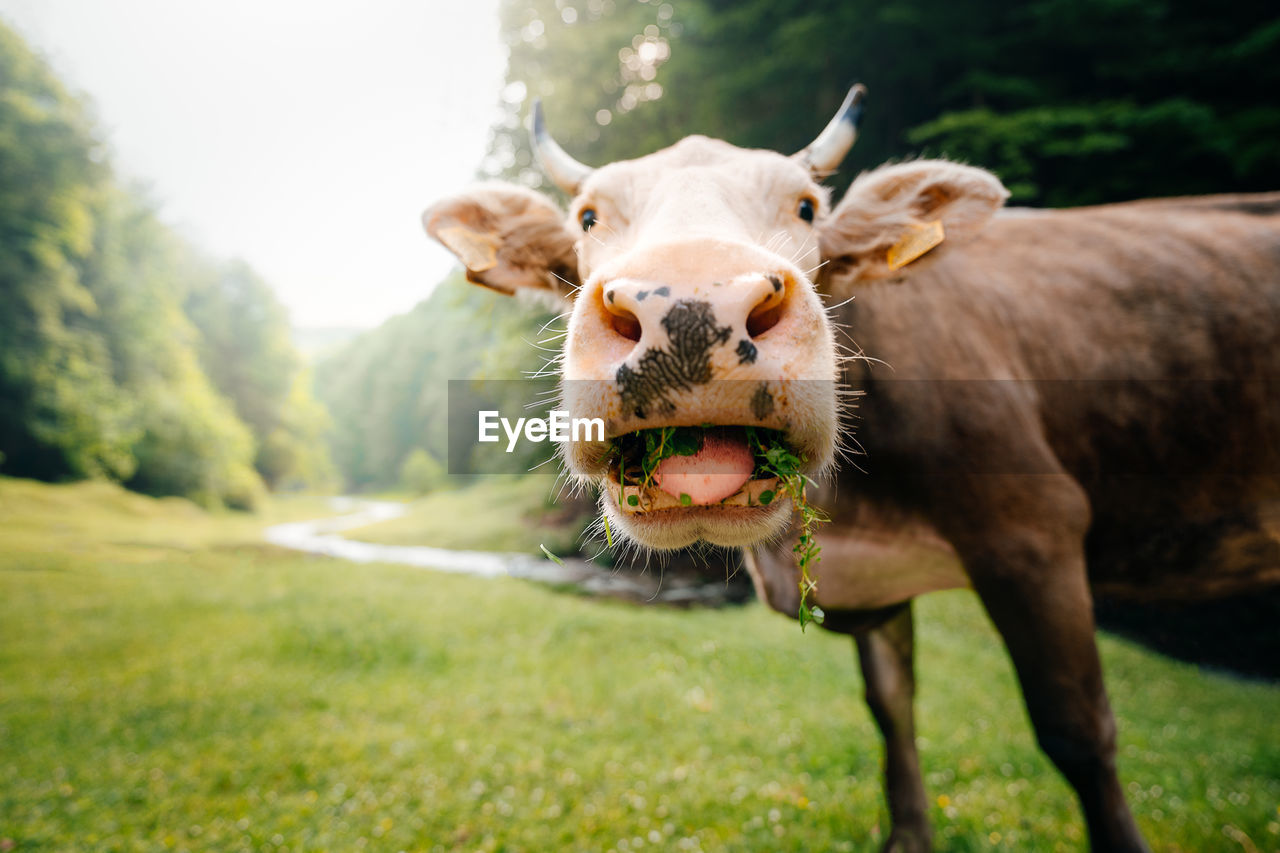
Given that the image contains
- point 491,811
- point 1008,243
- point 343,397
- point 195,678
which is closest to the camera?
point 1008,243

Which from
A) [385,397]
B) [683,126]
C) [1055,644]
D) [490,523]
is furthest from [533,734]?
[385,397]

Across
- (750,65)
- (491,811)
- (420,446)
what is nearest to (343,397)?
(420,446)

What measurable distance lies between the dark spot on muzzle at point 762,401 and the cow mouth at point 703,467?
0.11 m

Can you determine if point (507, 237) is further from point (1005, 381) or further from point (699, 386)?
point (1005, 381)

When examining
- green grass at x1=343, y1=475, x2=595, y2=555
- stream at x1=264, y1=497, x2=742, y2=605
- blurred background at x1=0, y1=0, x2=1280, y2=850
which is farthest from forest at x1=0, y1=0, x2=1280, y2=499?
green grass at x1=343, y1=475, x2=595, y2=555

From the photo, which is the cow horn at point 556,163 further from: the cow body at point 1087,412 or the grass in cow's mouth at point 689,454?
the grass in cow's mouth at point 689,454

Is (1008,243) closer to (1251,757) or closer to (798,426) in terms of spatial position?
(798,426)

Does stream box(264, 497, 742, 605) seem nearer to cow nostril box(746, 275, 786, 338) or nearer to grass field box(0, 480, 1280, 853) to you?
grass field box(0, 480, 1280, 853)

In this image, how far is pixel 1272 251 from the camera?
252cm

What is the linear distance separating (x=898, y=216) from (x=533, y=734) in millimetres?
4616

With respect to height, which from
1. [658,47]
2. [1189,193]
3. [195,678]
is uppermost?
[658,47]

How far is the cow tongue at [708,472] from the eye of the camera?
3.93 feet

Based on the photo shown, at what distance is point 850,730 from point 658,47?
978 centimetres

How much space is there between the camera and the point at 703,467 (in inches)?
47.4
